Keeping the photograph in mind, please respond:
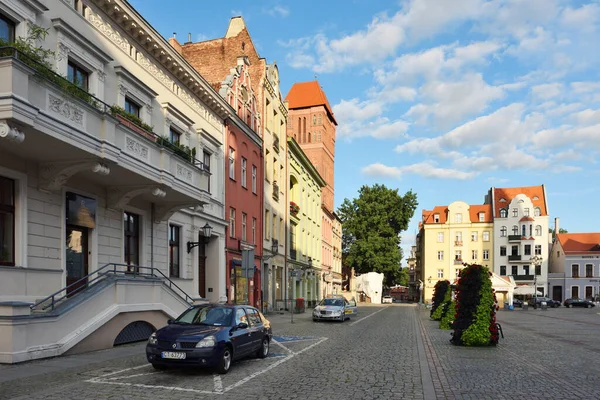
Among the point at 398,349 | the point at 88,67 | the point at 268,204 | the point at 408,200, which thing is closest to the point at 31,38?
the point at 88,67

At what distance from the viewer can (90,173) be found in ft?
49.6

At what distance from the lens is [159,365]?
10.5 meters

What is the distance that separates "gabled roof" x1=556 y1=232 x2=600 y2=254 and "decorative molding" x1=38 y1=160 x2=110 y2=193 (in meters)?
84.8

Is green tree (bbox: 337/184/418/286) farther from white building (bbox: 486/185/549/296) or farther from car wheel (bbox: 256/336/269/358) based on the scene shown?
car wheel (bbox: 256/336/269/358)

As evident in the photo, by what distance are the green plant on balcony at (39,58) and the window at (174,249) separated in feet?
30.1

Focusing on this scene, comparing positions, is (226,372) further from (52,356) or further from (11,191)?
(11,191)

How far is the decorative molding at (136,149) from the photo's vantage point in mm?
14953

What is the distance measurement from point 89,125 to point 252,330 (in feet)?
21.4

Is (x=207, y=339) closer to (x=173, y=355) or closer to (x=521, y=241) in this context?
(x=173, y=355)

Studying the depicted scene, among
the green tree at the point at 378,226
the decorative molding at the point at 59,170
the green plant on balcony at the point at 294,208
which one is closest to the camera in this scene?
the decorative molding at the point at 59,170

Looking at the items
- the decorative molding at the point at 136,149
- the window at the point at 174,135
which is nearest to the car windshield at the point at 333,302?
the window at the point at 174,135

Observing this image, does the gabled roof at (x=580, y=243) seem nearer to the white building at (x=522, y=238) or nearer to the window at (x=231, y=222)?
the white building at (x=522, y=238)

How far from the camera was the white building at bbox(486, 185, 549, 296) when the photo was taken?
78.2 metres

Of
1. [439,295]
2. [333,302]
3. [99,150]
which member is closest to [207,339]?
[99,150]
